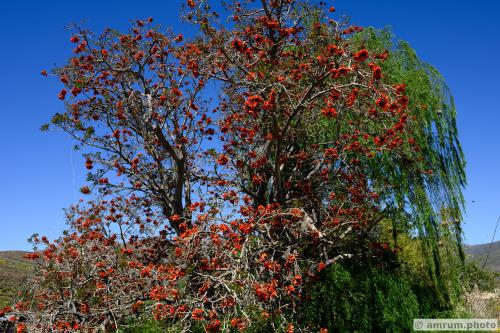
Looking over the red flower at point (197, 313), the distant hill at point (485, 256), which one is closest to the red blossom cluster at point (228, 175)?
the red flower at point (197, 313)

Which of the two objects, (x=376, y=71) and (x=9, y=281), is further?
(x=9, y=281)

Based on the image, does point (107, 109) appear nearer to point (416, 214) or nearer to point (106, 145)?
point (106, 145)

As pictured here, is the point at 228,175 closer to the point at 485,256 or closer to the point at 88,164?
the point at 88,164

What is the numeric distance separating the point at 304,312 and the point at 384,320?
135 centimetres

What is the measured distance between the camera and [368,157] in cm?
896

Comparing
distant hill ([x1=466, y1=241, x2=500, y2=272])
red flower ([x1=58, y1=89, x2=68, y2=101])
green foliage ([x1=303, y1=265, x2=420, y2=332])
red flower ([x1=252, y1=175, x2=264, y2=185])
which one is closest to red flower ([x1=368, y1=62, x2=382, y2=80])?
red flower ([x1=252, y1=175, x2=264, y2=185])

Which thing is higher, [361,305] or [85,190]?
[85,190]

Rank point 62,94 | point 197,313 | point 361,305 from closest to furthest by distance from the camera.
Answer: point 197,313, point 361,305, point 62,94

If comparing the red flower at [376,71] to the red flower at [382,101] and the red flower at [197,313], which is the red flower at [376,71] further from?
the red flower at [197,313]

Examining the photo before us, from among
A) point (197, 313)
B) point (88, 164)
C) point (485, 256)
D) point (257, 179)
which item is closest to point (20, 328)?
point (197, 313)

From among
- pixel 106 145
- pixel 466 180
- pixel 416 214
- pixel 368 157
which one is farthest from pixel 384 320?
pixel 106 145

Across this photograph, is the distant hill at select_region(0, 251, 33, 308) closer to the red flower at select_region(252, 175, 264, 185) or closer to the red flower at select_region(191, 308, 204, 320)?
the red flower at select_region(252, 175, 264, 185)

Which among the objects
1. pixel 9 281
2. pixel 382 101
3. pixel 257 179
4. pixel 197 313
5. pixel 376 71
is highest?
pixel 376 71

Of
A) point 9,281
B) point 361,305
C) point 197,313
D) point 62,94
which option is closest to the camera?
point 197,313
